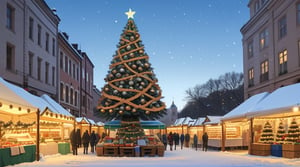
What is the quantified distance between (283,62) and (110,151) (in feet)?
53.4

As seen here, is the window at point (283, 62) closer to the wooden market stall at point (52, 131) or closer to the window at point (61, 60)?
the wooden market stall at point (52, 131)

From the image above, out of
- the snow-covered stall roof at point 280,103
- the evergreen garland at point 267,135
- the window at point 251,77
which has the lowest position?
the evergreen garland at point 267,135

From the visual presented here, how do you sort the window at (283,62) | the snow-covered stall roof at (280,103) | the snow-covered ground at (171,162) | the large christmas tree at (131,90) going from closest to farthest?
the snow-covered ground at (171,162) < the snow-covered stall roof at (280,103) < the large christmas tree at (131,90) < the window at (283,62)

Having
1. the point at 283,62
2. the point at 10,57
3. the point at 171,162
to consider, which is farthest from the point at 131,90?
the point at 283,62

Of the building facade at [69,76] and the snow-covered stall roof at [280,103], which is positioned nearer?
the snow-covered stall roof at [280,103]

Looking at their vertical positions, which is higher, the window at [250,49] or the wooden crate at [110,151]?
the window at [250,49]

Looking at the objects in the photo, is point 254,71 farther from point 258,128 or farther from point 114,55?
point 114,55

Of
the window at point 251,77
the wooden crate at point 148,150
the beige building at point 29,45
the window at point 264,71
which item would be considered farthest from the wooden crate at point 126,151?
the window at point 251,77

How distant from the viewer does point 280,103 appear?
2231 centimetres

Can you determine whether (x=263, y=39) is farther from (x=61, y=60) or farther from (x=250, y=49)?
(x=61, y=60)

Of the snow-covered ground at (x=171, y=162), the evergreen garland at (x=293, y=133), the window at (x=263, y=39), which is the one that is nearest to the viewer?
the snow-covered ground at (x=171, y=162)

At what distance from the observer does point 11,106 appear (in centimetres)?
1744

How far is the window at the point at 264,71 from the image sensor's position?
37062mm

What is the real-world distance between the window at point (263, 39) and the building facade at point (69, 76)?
1950 cm
